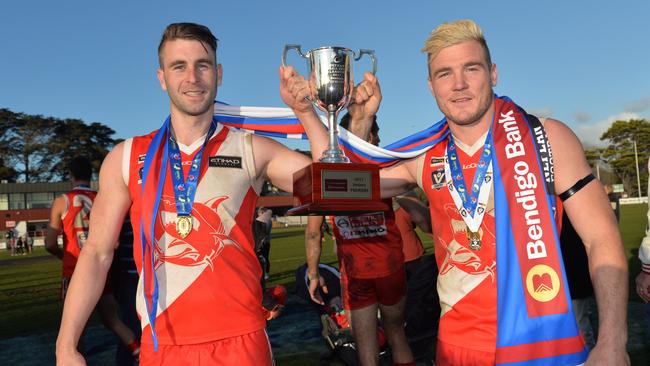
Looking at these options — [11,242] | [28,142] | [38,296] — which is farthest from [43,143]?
[38,296]

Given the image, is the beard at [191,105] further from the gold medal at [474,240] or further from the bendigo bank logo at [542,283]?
the bendigo bank logo at [542,283]

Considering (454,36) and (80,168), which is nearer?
(454,36)

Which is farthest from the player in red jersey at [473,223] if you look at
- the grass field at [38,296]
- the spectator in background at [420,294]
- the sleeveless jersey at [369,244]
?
the grass field at [38,296]

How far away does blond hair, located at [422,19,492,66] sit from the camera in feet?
8.28

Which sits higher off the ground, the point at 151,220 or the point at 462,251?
the point at 151,220

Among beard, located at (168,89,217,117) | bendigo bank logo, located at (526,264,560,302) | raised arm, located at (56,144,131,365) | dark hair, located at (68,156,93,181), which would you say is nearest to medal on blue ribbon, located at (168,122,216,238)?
beard, located at (168,89,217,117)

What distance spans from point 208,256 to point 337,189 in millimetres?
637

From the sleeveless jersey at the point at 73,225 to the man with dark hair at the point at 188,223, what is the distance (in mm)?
3927

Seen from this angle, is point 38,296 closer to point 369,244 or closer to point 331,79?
point 369,244

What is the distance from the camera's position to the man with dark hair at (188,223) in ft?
7.74

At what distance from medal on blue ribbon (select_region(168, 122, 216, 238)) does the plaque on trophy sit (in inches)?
18.1

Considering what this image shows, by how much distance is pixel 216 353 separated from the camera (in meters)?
2.31

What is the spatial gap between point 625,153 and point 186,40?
294ft

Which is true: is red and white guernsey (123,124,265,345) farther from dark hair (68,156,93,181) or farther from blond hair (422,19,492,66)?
dark hair (68,156,93,181)
